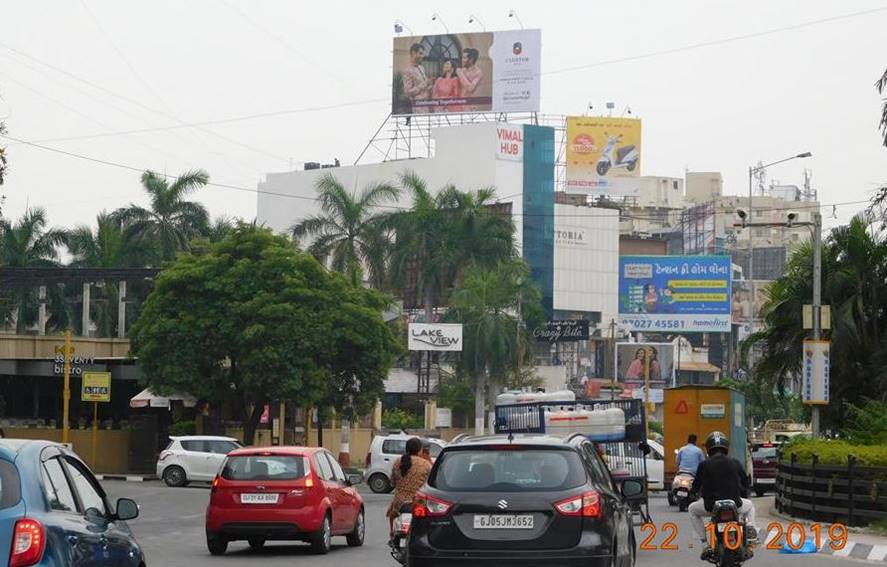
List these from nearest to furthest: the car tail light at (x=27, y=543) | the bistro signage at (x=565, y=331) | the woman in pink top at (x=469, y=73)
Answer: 1. the car tail light at (x=27, y=543)
2. the bistro signage at (x=565, y=331)
3. the woman in pink top at (x=469, y=73)

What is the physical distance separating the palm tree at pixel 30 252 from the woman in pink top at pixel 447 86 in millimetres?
43583

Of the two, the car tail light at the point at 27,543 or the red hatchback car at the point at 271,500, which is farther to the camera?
the red hatchback car at the point at 271,500

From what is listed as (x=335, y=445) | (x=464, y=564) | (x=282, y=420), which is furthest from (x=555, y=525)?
(x=335, y=445)

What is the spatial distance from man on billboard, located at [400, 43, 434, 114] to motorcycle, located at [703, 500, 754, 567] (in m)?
112

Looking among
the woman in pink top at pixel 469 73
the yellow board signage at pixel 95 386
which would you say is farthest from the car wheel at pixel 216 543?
the woman in pink top at pixel 469 73

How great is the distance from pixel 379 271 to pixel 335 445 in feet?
75.1

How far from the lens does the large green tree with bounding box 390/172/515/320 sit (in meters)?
89.9

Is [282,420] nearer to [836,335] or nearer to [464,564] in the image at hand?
[836,335]

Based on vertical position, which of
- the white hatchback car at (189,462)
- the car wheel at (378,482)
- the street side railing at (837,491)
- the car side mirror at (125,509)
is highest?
the car side mirror at (125,509)

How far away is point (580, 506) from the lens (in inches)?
494

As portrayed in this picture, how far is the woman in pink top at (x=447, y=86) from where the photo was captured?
126 metres

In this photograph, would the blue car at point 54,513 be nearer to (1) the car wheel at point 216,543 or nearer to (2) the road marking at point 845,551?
(1) the car wheel at point 216,543

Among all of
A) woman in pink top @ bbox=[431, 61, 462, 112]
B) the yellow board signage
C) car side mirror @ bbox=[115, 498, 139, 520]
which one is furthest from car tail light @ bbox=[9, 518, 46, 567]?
woman in pink top @ bbox=[431, 61, 462, 112]

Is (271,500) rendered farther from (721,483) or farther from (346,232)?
(346,232)
